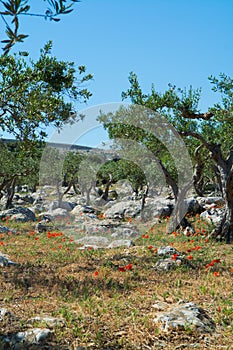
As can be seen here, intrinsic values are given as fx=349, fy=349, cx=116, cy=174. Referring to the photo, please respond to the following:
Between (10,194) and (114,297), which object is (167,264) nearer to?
(114,297)

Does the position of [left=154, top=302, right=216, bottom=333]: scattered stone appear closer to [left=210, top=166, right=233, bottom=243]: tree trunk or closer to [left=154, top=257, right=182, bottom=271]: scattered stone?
[left=154, top=257, right=182, bottom=271]: scattered stone

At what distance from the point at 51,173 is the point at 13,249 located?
87.2 feet

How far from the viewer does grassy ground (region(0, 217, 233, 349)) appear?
17.2 ft

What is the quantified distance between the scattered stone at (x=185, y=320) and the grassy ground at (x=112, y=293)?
0.38 ft

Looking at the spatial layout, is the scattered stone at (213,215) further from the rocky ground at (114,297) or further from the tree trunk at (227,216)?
the rocky ground at (114,297)

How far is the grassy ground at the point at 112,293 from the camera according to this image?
17.2ft

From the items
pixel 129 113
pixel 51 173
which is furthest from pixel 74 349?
pixel 51 173

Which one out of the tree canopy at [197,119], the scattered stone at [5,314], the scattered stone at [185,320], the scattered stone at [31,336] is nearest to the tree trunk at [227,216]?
the tree canopy at [197,119]

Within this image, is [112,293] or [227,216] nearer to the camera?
[112,293]

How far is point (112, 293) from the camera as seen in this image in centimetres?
737

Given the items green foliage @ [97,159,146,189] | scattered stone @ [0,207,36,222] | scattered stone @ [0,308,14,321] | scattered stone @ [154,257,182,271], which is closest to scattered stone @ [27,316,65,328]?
scattered stone @ [0,308,14,321]

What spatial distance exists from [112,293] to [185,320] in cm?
209

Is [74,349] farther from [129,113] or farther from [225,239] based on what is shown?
[129,113]

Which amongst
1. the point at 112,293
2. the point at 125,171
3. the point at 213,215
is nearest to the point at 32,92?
the point at 112,293
